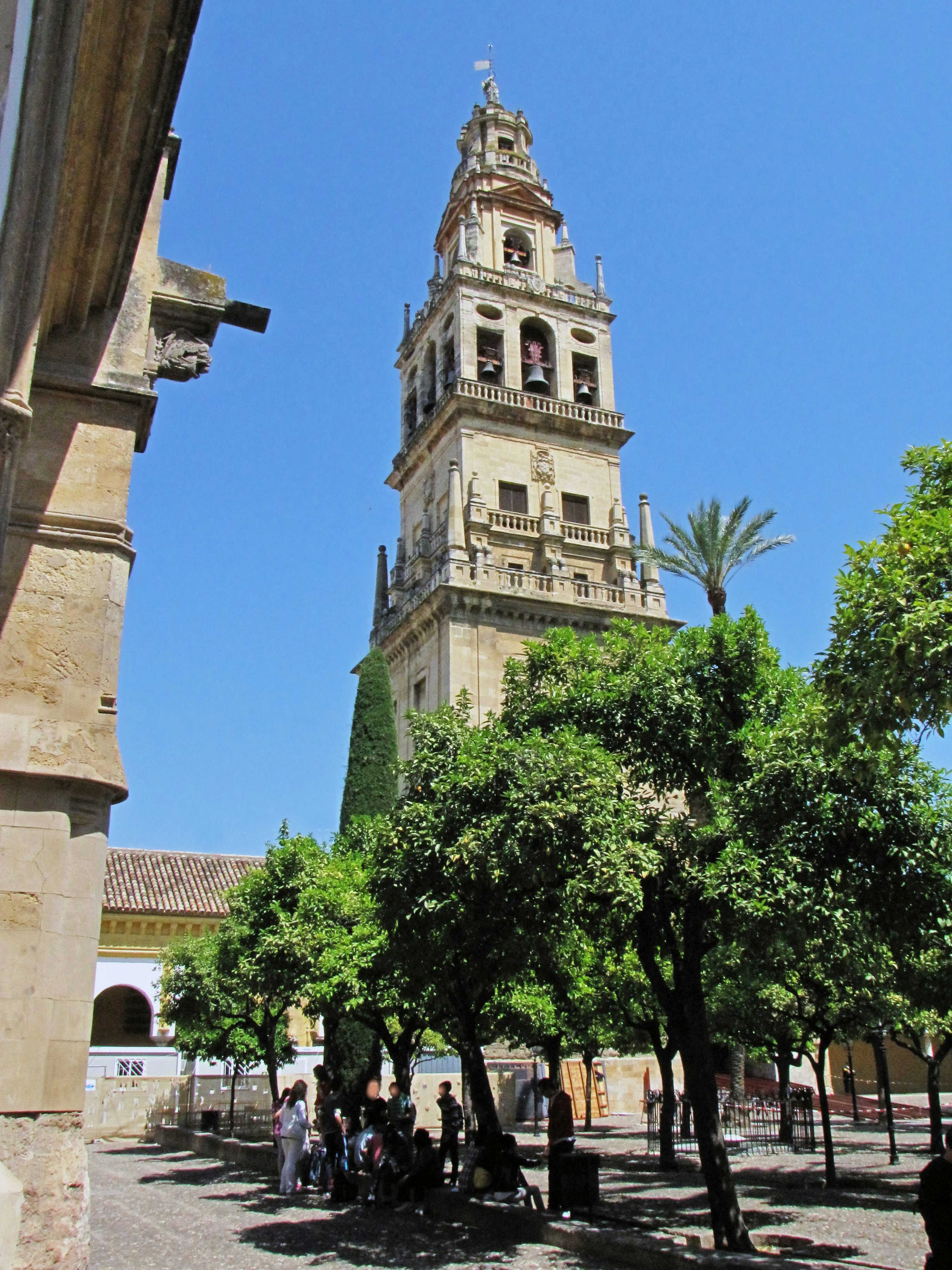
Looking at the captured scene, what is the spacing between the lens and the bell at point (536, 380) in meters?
38.8

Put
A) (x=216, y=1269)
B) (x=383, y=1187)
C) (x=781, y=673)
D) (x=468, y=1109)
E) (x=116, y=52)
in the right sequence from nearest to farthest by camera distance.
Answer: (x=116, y=52), (x=216, y=1269), (x=781, y=673), (x=383, y=1187), (x=468, y=1109)

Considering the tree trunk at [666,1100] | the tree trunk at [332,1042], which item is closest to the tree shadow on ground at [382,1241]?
the tree trunk at [332,1042]

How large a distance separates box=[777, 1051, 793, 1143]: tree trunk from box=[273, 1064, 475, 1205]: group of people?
28.1 ft

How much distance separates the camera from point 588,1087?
28938mm

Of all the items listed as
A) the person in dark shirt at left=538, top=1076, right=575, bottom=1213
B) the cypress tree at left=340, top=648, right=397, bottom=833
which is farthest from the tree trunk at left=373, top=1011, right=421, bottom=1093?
the cypress tree at left=340, top=648, right=397, bottom=833

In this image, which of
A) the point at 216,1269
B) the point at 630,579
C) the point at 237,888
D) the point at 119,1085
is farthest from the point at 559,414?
the point at 216,1269

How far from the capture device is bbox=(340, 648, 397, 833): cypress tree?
28.6 metres

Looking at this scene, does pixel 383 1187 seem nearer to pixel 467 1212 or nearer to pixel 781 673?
pixel 467 1212

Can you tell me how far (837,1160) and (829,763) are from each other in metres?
13.6

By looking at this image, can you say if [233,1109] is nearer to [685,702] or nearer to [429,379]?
[685,702]

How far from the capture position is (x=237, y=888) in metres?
21.4

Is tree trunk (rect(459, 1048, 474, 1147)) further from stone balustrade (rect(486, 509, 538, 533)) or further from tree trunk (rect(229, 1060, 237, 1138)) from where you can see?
stone balustrade (rect(486, 509, 538, 533))

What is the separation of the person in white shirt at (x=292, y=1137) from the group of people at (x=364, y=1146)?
10mm

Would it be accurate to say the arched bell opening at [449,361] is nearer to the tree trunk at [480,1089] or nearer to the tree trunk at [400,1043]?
the tree trunk at [400,1043]
